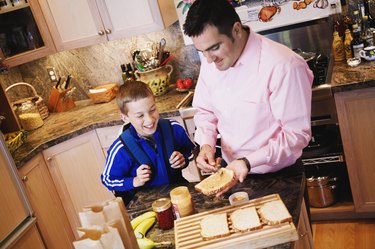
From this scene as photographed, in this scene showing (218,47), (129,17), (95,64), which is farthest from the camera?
(95,64)

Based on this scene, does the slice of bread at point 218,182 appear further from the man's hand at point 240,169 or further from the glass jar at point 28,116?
the glass jar at point 28,116

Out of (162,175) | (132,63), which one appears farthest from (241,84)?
(132,63)

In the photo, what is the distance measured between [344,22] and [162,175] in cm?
172

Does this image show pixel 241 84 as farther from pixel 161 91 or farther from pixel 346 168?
pixel 161 91

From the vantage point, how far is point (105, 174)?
1904 mm

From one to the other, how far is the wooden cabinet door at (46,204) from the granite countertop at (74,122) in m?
0.08

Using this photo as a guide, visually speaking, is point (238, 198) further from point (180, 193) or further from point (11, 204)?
point (11, 204)

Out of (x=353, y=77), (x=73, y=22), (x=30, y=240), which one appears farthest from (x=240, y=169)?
(x=73, y=22)

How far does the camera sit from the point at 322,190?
2734mm

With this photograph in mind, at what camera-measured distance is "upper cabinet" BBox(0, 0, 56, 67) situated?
3.10m

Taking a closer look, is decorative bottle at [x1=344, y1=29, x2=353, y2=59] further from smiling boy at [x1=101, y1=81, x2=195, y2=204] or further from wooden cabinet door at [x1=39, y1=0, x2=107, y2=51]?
wooden cabinet door at [x1=39, y1=0, x2=107, y2=51]

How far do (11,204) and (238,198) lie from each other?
→ 5.05 feet

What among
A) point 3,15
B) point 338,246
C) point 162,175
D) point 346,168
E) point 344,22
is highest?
point 3,15

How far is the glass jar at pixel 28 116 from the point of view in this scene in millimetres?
3168
